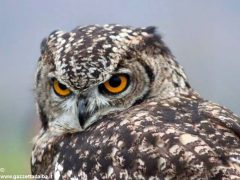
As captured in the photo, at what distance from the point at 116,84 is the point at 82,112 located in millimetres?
243

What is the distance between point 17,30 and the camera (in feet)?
65.8

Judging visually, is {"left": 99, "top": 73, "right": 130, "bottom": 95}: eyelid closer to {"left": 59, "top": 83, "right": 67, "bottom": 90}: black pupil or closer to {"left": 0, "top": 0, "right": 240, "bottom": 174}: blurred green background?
{"left": 59, "top": 83, "right": 67, "bottom": 90}: black pupil

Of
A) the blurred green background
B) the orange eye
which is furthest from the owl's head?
the blurred green background

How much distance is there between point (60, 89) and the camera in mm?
5480

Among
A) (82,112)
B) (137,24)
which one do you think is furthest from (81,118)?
(137,24)

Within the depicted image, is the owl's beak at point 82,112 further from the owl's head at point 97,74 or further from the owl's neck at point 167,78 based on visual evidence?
the owl's neck at point 167,78

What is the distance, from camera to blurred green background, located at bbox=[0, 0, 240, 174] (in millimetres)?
14000

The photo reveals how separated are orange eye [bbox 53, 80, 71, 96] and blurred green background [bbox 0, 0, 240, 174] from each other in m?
4.67

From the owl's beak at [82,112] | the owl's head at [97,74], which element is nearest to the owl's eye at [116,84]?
the owl's head at [97,74]

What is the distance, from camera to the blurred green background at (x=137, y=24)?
14000 millimetres

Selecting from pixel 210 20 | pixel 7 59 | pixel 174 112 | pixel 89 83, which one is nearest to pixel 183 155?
pixel 174 112

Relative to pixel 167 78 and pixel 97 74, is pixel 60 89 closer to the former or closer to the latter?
pixel 97 74

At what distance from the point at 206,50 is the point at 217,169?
987 centimetres

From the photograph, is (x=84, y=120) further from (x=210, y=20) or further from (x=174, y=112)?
(x=210, y=20)
